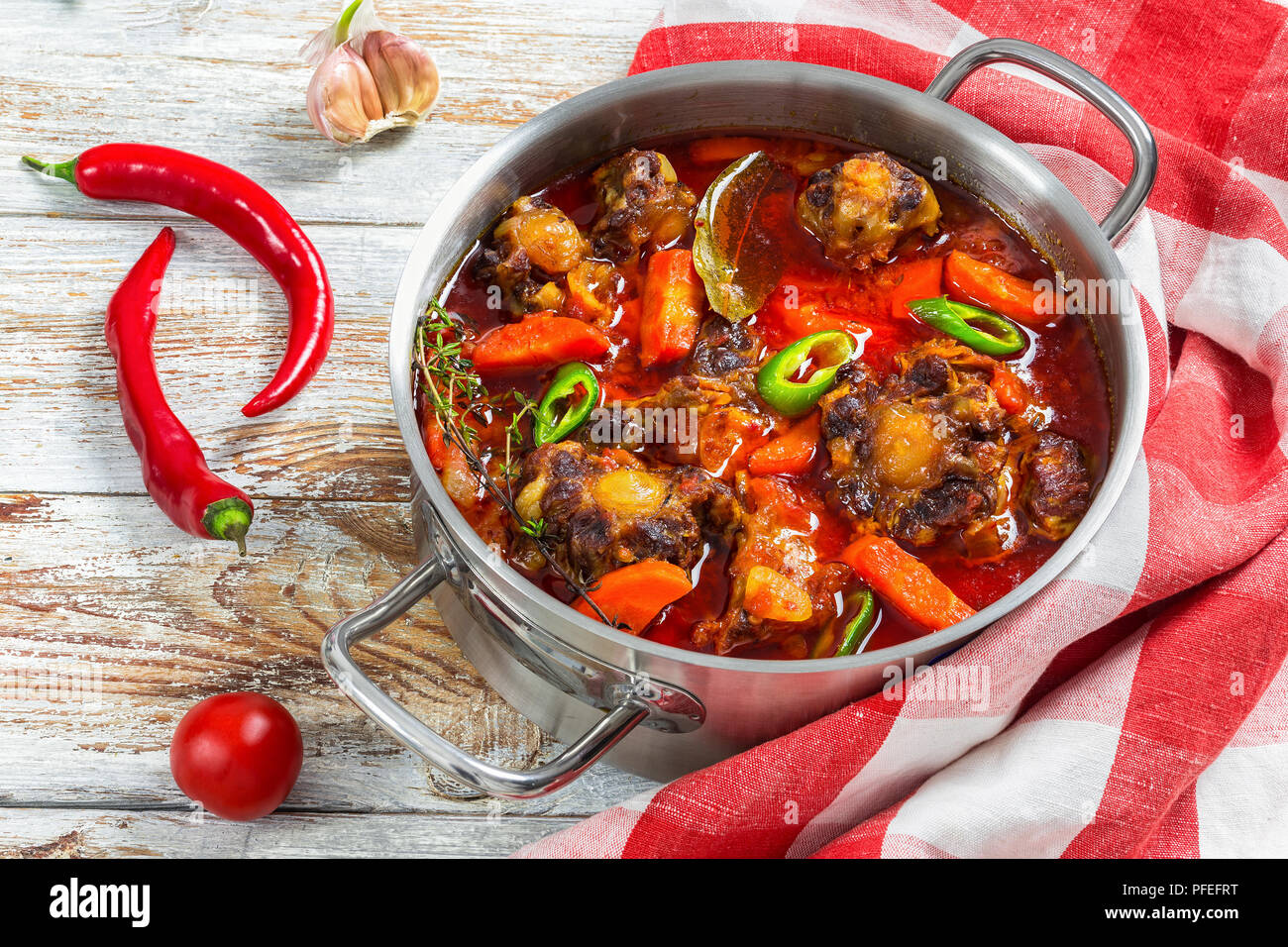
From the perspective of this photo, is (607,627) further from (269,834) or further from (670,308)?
(269,834)

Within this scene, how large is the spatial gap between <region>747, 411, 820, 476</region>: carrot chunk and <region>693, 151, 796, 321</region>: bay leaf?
335 mm

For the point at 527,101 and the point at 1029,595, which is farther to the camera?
the point at 527,101

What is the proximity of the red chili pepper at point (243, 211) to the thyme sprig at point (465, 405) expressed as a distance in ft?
Result: 1.99

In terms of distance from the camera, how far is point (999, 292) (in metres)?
2.59

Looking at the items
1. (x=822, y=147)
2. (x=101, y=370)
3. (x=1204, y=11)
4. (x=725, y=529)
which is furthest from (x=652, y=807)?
(x=1204, y=11)

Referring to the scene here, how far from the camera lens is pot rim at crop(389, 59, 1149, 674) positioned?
6.59 feet

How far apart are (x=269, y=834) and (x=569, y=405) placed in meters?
1.19

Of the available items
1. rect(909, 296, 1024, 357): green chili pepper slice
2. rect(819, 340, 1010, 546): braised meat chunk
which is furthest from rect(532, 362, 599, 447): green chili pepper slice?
rect(909, 296, 1024, 357): green chili pepper slice

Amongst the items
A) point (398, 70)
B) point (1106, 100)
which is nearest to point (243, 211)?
point (398, 70)

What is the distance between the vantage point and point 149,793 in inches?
103

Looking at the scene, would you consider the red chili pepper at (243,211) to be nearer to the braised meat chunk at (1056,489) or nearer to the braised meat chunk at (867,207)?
the braised meat chunk at (867,207)

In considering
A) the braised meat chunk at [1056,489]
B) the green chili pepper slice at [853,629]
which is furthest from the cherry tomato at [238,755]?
the braised meat chunk at [1056,489]

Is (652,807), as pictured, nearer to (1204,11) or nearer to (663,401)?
(663,401)

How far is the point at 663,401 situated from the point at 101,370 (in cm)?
161
